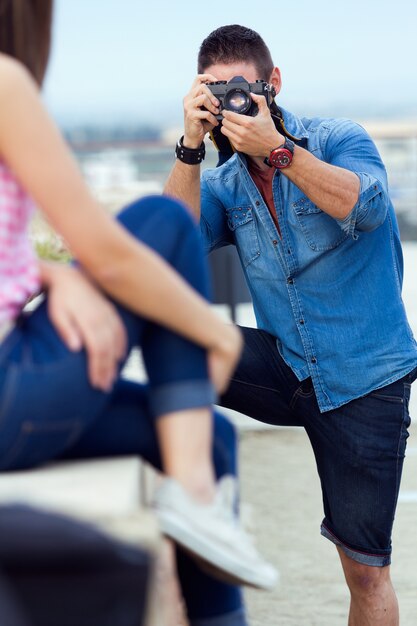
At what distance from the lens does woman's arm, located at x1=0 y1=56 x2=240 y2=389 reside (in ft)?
4.52

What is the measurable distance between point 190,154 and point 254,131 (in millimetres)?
222

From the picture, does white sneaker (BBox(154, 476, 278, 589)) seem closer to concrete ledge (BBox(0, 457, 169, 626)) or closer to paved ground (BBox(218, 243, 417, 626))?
concrete ledge (BBox(0, 457, 169, 626))

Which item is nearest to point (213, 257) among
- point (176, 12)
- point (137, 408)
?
point (137, 408)

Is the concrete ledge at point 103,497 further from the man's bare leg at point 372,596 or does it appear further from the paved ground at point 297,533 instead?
the paved ground at point 297,533

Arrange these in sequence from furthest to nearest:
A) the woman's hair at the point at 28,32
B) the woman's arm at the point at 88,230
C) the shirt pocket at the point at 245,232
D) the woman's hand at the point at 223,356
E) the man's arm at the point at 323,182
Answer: the shirt pocket at the point at 245,232, the man's arm at the point at 323,182, the woman's hand at the point at 223,356, the woman's hair at the point at 28,32, the woman's arm at the point at 88,230

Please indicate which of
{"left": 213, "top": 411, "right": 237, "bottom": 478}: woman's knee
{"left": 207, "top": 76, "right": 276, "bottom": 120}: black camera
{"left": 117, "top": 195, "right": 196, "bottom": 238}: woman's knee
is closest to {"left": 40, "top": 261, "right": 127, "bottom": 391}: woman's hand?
{"left": 117, "top": 195, "right": 196, "bottom": 238}: woman's knee

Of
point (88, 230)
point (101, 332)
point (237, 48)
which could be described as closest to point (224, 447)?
point (101, 332)

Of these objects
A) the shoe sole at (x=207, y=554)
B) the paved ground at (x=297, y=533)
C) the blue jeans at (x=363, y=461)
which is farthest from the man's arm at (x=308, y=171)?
the paved ground at (x=297, y=533)

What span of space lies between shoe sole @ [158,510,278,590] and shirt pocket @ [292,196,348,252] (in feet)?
3.39

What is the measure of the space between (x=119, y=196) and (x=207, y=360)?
4.62m

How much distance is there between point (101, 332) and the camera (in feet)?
4.87

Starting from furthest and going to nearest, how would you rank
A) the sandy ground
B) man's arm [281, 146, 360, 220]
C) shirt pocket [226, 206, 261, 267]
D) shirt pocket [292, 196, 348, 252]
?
the sandy ground, shirt pocket [226, 206, 261, 267], shirt pocket [292, 196, 348, 252], man's arm [281, 146, 360, 220]

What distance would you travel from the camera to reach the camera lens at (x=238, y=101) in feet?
7.92

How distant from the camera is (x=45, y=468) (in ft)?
5.14
